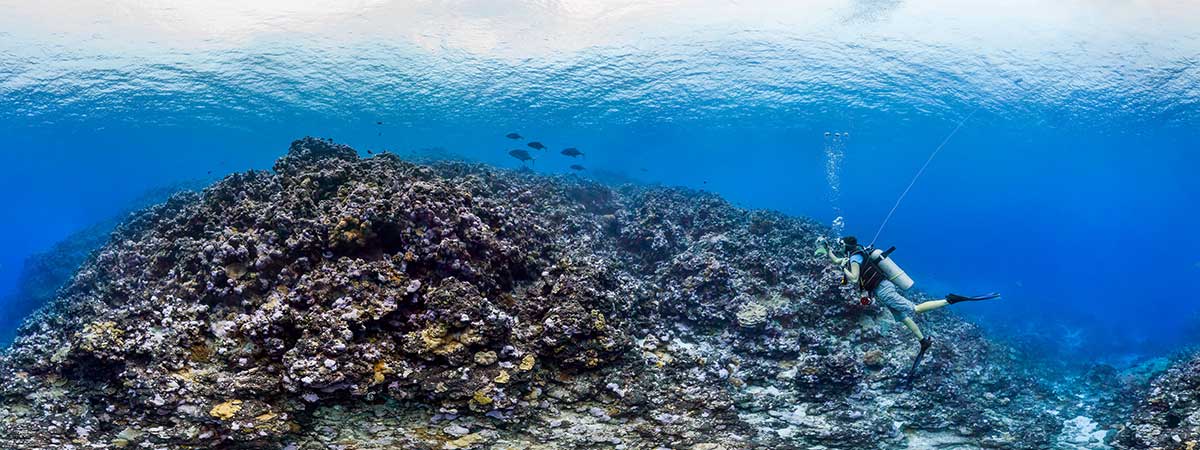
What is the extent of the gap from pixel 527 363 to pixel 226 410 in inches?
114

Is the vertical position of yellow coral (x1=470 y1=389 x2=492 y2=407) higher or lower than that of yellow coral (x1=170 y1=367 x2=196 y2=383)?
higher

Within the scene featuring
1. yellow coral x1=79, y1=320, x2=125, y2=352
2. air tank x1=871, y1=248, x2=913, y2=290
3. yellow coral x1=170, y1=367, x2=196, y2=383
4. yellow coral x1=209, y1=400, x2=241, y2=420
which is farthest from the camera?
air tank x1=871, y1=248, x2=913, y2=290

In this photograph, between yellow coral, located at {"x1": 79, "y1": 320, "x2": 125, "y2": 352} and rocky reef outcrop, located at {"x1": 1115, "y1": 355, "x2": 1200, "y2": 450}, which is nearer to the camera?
yellow coral, located at {"x1": 79, "y1": 320, "x2": 125, "y2": 352}

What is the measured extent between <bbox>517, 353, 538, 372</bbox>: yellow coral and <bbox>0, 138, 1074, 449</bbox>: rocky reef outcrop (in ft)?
0.07

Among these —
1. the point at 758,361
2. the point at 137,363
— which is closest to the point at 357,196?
the point at 137,363

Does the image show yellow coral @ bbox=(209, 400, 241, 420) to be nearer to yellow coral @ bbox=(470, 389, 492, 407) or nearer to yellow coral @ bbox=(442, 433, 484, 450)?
yellow coral @ bbox=(442, 433, 484, 450)

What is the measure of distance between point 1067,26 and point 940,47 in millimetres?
4313

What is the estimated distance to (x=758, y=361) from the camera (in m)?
8.62

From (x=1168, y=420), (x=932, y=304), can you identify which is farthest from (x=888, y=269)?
(x=1168, y=420)

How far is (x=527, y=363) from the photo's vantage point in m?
6.62

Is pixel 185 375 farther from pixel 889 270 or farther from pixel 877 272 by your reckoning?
pixel 889 270

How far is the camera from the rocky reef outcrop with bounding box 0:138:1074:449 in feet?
19.3

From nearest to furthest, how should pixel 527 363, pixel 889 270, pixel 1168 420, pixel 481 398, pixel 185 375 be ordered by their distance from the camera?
pixel 185 375 < pixel 481 398 < pixel 527 363 < pixel 1168 420 < pixel 889 270

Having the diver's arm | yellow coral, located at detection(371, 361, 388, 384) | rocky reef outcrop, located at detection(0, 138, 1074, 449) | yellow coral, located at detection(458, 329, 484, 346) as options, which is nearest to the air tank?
the diver's arm
